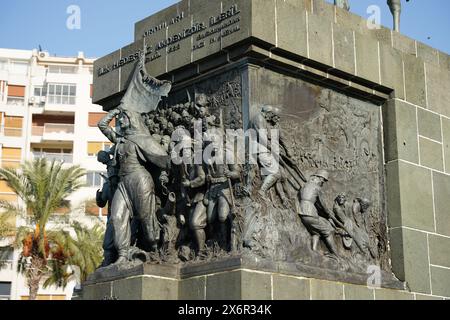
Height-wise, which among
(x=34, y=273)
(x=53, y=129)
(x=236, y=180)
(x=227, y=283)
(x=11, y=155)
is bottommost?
(x=227, y=283)

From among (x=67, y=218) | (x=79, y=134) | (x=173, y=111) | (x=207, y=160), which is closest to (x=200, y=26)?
(x=173, y=111)

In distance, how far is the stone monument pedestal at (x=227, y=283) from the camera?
41.3 feet

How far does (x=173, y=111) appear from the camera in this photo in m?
14.9

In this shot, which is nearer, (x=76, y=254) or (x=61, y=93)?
(x=76, y=254)

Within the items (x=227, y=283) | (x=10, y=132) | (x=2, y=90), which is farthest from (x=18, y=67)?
(x=227, y=283)

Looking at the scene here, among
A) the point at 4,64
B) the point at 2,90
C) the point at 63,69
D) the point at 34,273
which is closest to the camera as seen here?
the point at 34,273

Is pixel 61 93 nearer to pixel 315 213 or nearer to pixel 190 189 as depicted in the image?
pixel 190 189

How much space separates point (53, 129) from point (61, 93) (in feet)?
9.09

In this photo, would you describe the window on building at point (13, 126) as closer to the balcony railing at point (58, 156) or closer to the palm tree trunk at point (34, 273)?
the balcony railing at point (58, 156)

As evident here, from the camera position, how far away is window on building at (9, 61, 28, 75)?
213 feet

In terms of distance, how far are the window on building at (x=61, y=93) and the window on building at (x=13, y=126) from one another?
2.62 m

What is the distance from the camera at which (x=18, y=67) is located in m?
65.3

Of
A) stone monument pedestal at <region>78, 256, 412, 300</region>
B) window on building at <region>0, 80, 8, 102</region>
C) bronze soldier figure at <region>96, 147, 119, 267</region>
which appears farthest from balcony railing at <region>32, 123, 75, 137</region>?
stone monument pedestal at <region>78, 256, 412, 300</region>
